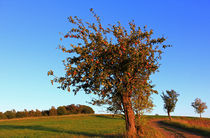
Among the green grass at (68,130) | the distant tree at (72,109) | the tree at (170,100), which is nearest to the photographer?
the green grass at (68,130)

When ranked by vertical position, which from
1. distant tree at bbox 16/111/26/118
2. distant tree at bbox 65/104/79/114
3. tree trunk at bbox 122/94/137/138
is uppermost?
tree trunk at bbox 122/94/137/138

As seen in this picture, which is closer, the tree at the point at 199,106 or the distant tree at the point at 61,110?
the tree at the point at 199,106

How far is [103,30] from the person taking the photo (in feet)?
61.6

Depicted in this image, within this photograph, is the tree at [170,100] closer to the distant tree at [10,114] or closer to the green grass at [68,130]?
the green grass at [68,130]

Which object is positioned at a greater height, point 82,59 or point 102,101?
point 82,59

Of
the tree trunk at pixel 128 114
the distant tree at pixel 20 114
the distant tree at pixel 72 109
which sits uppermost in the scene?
the tree trunk at pixel 128 114

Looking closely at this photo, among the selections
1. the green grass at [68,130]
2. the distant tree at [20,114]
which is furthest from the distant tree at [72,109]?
the green grass at [68,130]

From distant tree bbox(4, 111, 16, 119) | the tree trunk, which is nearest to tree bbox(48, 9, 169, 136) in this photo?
the tree trunk

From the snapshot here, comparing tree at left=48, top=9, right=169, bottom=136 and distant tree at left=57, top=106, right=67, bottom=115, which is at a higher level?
tree at left=48, top=9, right=169, bottom=136

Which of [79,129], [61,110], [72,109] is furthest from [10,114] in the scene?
[79,129]

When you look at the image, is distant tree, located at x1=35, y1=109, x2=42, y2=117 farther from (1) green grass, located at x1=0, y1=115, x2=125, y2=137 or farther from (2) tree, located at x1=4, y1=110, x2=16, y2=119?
(1) green grass, located at x1=0, y1=115, x2=125, y2=137

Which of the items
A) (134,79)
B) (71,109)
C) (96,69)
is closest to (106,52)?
(96,69)

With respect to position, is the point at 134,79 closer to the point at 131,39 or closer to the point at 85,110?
the point at 131,39

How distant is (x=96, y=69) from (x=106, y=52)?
1880 mm
